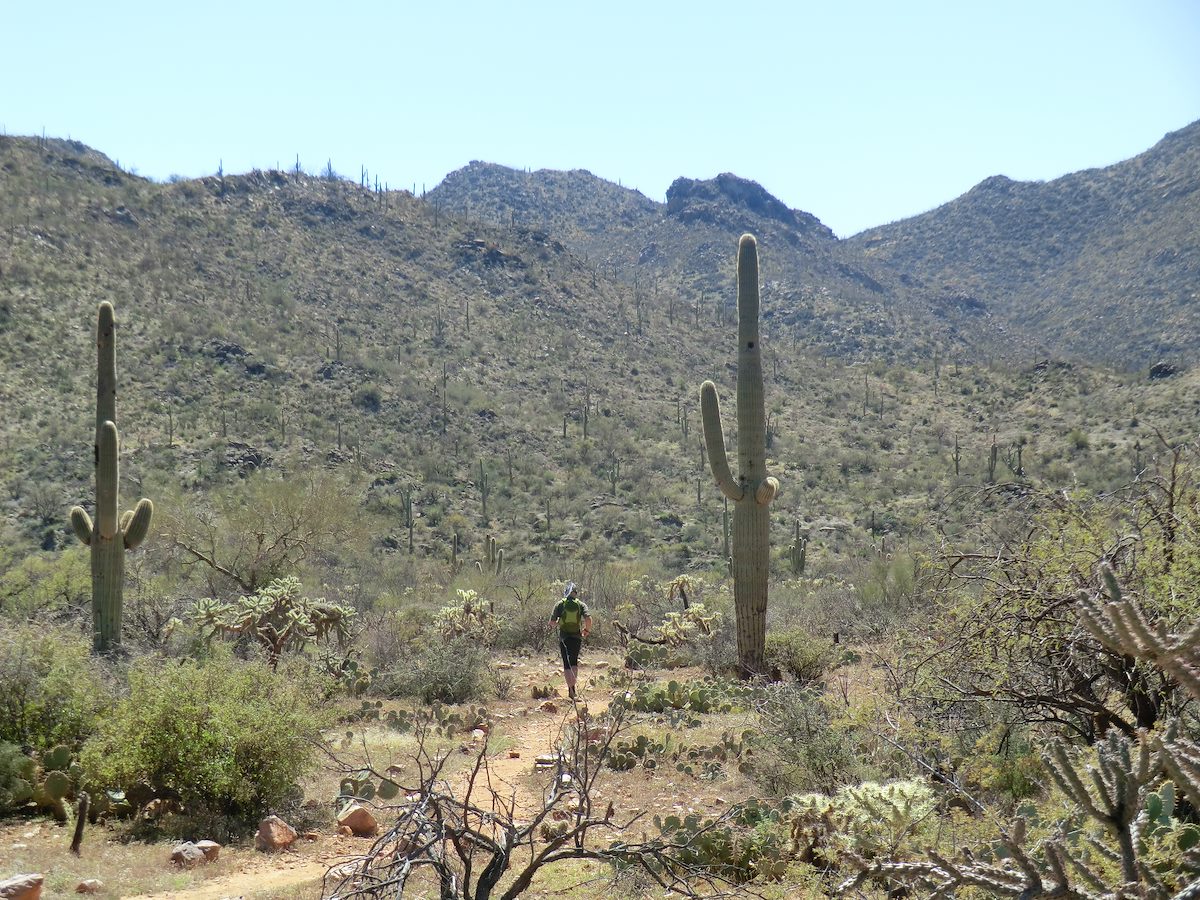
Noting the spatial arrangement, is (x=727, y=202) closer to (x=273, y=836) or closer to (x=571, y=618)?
(x=571, y=618)

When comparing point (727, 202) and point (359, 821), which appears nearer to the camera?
point (359, 821)

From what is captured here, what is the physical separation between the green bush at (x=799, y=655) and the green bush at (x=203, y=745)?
6418 millimetres

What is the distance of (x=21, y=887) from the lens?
5355 millimetres

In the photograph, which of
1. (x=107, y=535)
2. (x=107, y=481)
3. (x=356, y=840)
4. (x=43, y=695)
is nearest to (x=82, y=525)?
(x=107, y=535)

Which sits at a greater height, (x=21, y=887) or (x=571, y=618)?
(x=571, y=618)

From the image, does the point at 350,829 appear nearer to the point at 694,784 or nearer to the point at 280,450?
the point at 694,784

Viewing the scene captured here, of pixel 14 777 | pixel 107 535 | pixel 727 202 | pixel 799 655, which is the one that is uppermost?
pixel 727 202

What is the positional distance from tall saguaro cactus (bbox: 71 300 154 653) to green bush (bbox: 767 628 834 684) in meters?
8.21

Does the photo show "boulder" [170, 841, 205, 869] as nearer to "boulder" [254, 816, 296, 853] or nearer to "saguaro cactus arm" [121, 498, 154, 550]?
"boulder" [254, 816, 296, 853]

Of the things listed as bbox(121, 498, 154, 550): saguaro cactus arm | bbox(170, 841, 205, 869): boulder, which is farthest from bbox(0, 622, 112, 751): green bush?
bbox(121, 498, 154, 550): saguaro cactus arm

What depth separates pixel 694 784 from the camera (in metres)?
8.34

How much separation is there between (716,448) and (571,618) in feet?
11.5

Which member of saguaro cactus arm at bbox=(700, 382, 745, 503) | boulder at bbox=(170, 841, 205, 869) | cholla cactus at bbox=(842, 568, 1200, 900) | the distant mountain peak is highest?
the distant mountain peak

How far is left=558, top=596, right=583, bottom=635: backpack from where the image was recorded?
463 inches
